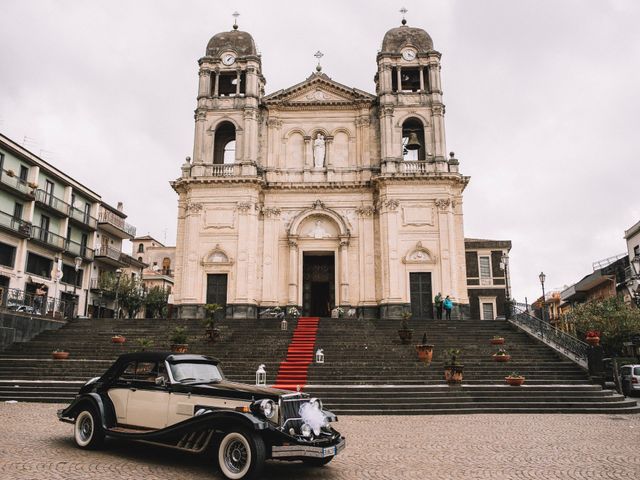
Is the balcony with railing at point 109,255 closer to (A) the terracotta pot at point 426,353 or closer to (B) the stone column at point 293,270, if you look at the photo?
(B) the stone column at point 293,270

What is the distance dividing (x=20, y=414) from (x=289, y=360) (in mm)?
9155

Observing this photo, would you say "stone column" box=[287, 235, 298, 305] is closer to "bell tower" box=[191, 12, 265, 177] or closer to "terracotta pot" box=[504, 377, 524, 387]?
"bell tower" box=[191, 12, 265, 177]

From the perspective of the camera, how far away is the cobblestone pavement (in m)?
7.57

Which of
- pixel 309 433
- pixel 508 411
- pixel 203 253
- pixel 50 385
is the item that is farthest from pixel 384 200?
pixel 309 433

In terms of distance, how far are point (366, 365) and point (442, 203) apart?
51.1 ft

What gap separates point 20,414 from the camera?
42.9 feet

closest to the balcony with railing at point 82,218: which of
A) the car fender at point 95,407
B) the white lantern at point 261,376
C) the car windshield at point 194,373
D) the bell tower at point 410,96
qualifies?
the bell tower at point 410,96

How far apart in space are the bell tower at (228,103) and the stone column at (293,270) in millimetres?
4999

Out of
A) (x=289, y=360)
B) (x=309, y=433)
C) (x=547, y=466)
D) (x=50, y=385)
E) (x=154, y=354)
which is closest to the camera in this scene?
(x=309, y=433)

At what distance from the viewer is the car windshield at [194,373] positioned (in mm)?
8422

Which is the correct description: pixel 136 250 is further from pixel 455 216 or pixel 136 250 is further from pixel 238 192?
pixel 455 216

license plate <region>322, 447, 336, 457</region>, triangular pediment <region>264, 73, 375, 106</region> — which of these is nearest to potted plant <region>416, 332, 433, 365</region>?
license plate <region>322, 447, 336, 457</region>

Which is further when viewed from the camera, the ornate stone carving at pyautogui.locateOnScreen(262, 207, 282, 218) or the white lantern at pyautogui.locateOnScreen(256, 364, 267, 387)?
the ornate stone carving at pyautogui.locateOnScreen(262, 207, 282, 218)

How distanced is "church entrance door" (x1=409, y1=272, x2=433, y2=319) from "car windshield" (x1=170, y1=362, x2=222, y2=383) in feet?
75.2
